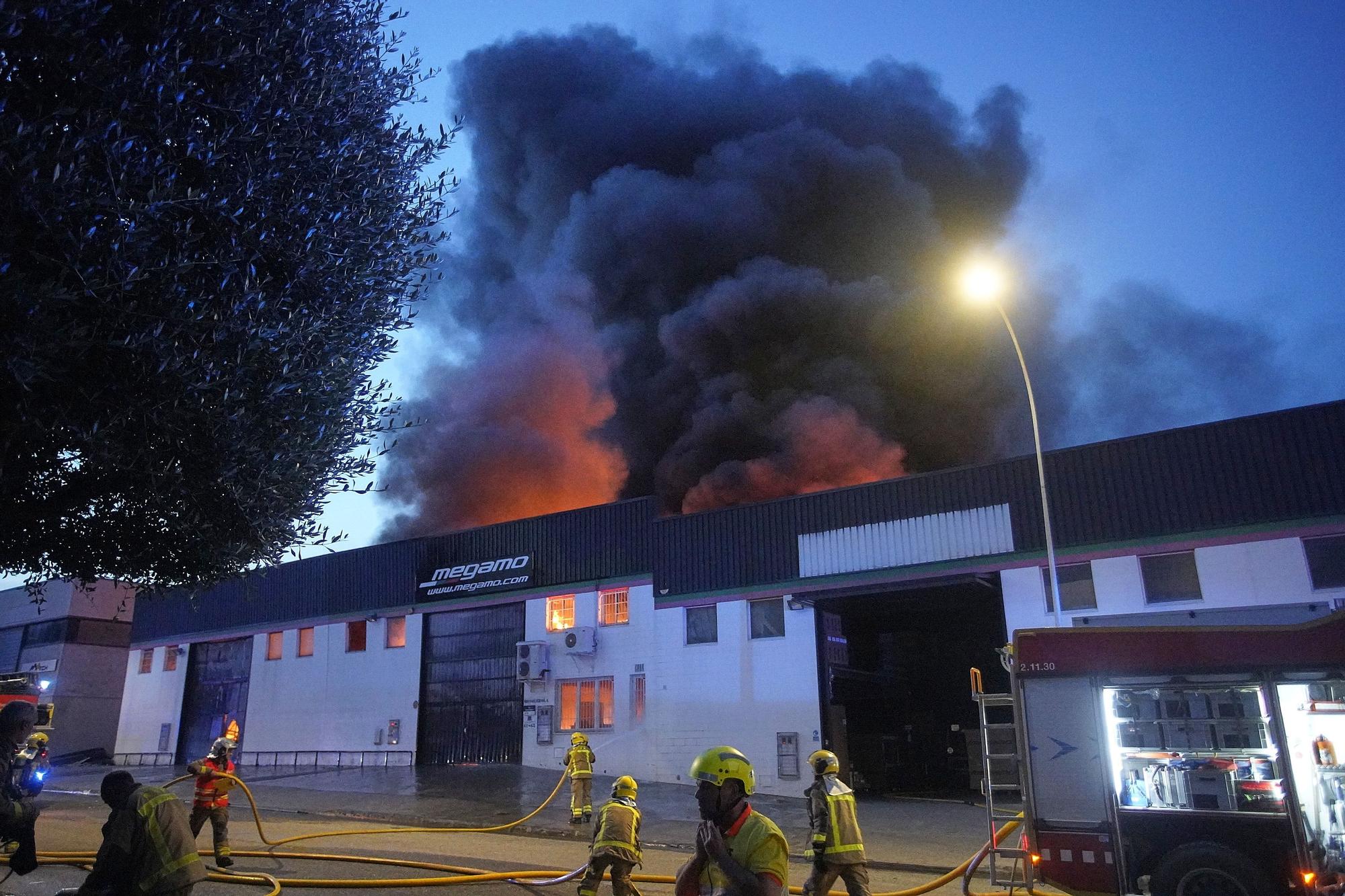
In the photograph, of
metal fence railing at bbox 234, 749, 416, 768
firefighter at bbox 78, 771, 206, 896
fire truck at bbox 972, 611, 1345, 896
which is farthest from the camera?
metal fence railing at bbox 234, 749, 416, 768

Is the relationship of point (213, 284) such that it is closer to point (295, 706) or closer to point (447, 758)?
point (447, 758)

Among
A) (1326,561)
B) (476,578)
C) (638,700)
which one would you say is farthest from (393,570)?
(1326,561)

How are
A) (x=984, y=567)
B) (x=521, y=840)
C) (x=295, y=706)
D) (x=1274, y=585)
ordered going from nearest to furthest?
1. (x=521, y=840)
2. (x=1274, y=585)
3. (x=984, y=567)
4. (x=295, y=706)

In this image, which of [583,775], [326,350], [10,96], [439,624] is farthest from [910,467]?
[10,96]

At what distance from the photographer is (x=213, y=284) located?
29.8 feet

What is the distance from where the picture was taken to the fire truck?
8.70 m

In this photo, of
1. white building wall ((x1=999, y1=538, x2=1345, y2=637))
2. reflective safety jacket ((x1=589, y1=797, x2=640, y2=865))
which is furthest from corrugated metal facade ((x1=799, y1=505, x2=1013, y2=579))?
reflective safety jacket ((x1=589, y1=797, x2=640, y2=865))

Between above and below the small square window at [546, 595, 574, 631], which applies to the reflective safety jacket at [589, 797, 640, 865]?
below

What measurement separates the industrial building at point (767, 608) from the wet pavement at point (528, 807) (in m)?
1.89

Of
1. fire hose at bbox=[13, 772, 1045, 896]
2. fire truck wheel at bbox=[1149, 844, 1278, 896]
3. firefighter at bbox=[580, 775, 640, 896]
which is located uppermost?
firefighter at bbox=[580, 775, 640, 896]

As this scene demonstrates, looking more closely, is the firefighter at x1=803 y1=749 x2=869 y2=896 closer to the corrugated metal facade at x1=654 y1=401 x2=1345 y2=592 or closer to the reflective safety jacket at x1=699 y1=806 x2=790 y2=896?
the reflective safety jacket at x1=699 y1=806 x2=790 y2=896

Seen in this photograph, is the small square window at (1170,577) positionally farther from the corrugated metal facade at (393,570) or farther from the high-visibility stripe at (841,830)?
the high-visibility stripe at (841,830)

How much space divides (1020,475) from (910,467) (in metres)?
30.1

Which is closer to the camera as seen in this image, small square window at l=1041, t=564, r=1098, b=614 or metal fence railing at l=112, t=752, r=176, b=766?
small square window at l=1041, t=564, r=1098, b=614
